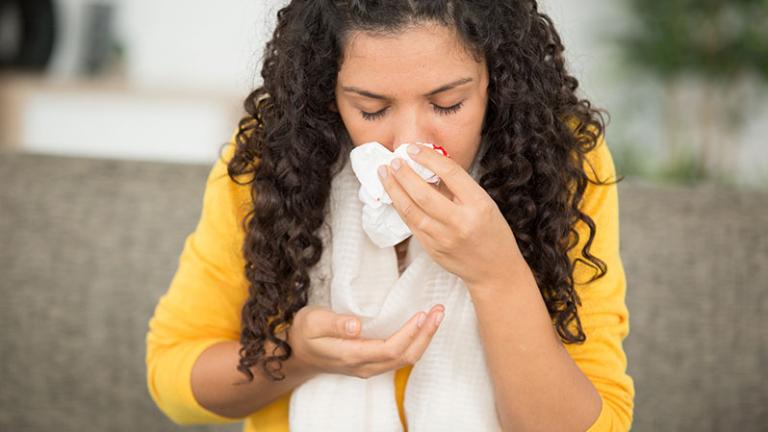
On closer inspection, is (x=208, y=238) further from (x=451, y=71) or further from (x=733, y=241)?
(x=733, y=241)

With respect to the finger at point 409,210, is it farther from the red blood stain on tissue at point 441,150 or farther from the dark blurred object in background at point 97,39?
the dark blurred object in background at point 97,39

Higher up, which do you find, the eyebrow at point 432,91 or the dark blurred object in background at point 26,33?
the eyebrow at point 432,91

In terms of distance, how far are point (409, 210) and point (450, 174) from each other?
0.22 feet

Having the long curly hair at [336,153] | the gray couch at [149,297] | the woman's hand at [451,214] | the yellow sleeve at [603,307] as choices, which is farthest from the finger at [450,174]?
the gray couch at [149,297]

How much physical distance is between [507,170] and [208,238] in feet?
1.55

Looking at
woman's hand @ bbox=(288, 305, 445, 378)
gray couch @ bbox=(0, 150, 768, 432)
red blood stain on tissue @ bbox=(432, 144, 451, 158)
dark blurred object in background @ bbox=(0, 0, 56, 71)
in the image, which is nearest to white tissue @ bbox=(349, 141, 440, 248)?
red blood stain on tissue @ bbox=(432, 144, 451, 158)

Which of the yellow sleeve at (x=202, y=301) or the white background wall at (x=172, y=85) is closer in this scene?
the yellow sleeve at (x=202, y=301)

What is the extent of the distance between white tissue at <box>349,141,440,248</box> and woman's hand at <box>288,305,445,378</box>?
0.45 ft

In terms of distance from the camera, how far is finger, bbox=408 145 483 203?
41.3 inches

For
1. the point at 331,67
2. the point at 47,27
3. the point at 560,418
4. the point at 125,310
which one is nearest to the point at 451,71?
the point at 331,67

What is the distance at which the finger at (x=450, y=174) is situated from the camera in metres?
1.05

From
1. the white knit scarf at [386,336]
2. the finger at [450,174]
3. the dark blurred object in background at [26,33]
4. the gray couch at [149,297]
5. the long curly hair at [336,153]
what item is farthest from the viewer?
the dark blurred object in background at [26,33]

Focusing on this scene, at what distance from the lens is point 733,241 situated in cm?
171

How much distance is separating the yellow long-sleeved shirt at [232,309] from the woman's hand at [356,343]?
0.75 ft
